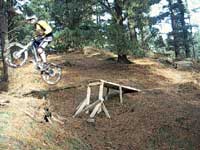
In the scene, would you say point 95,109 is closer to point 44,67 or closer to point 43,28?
point 44,67

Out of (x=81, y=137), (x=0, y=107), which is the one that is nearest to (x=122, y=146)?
(x=81, y=137)

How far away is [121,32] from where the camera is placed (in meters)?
24.0

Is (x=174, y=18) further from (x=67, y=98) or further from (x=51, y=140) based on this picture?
(x=51, y=140)

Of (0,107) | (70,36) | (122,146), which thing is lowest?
(122,146)

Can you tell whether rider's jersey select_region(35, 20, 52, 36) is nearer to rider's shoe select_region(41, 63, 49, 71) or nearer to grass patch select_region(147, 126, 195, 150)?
rider's shoe select_region(41, 63, 49, 71)

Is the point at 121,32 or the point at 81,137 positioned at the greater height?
the point at 121,32

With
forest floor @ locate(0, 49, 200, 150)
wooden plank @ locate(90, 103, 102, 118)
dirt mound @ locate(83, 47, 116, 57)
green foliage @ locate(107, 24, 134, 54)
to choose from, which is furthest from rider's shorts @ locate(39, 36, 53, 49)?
dirt mound @ locate(83, 47, 116, 57)

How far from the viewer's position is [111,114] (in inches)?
648

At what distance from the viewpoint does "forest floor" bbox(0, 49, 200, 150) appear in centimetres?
1188

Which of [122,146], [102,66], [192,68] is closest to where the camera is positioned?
[122,146]

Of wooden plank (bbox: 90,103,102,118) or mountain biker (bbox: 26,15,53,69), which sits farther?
wooden plank (bbox: 90,103,102,118)

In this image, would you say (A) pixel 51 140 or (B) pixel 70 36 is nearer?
(A) pixel 51 140

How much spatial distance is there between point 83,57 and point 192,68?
27.1 feet

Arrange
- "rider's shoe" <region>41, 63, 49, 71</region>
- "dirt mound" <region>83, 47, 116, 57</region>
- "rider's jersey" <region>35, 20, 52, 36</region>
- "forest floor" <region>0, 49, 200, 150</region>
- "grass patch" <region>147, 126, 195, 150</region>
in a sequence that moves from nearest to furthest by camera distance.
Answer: "forest floor" <region>0, 49, 200, 150</region> → "grass patch" <region>147, 126, 195, 150</region> → "rider's jersey" <region>35, 20, 52, 36</region> → "rider's shoe" <region>41, 63, 49, 71</region> → "dirt mound" <region>83, 47, 116, 57</region>
